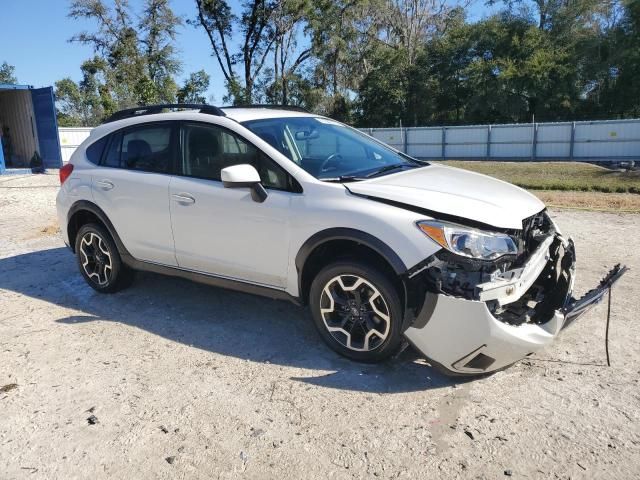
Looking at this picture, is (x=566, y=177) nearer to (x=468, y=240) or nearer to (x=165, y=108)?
(x=165, y=108)

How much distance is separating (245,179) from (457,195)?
1454mm

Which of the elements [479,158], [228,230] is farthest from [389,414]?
[479,158]

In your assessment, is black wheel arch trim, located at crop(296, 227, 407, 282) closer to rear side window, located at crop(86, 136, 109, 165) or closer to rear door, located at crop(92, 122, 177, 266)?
rear door, located at crop(92, 122, 177, 266)

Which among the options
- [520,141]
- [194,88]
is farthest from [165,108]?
[194,88]

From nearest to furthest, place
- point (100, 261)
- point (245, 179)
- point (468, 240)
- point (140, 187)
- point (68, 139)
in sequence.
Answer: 1. point (468, 240)
2. point (245, 179)
3. point (140, 187)
4. point (100, 261)
5. point (68, 139)

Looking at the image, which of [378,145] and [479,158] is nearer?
[378,145]

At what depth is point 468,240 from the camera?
3133 mm

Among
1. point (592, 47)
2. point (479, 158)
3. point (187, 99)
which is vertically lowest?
point (479, 158)

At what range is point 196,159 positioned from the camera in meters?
4.39

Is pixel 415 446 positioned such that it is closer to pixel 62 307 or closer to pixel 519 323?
pixel 519 323

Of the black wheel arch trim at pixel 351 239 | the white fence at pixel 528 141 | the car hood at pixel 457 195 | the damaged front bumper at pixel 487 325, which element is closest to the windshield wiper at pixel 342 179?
the car hood at pixel 457 195

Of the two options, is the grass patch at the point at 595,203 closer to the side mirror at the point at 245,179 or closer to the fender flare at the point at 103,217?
the side mirror at the point at 245,179

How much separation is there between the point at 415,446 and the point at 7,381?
280cm

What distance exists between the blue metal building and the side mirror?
59.3 feet
